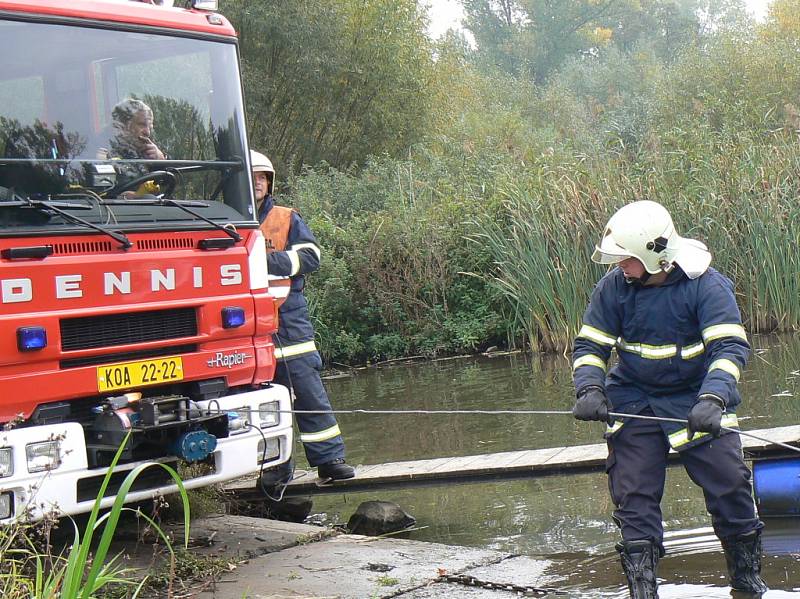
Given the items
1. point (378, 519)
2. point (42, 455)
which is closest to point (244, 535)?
point (378, 519)

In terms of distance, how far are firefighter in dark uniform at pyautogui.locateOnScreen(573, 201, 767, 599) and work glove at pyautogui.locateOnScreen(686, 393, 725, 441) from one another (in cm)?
18

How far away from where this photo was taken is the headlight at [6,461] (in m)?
4.63

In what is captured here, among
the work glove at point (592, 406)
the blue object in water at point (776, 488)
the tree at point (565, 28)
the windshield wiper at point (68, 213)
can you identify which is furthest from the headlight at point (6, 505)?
the tree at point (565, 28)

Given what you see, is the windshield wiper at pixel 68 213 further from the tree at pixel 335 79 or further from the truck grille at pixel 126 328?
the tree at pixel 335 79

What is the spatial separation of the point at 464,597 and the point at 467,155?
14537mm

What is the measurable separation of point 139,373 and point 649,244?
252cm

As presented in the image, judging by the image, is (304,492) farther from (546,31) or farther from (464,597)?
(546,31)

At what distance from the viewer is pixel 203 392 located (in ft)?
18.4

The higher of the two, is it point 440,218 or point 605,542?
point 440,218

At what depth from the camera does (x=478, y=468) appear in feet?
21.4

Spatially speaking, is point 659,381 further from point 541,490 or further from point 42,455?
point 42,455

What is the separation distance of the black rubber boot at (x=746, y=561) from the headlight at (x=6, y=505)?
9.90 feet

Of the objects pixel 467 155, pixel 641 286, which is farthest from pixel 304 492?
pixel 467 155

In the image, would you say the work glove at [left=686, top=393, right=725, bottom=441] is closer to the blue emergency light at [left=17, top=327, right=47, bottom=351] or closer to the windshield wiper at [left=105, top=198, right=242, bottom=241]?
the windshield wiper at [left=105, top=198, right=242, bottom=241]
